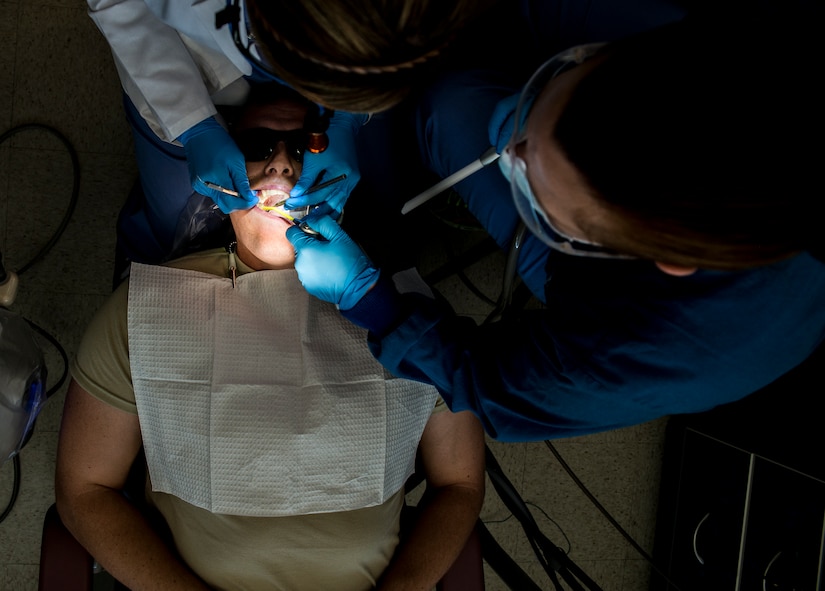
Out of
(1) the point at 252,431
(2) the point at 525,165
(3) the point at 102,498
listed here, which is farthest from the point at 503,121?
(3) the point at 102,498

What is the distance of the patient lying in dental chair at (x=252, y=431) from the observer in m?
1.37

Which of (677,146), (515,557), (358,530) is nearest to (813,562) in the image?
(515,557)

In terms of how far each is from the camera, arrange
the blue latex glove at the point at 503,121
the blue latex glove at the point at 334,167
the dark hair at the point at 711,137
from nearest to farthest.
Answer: the dark hair at the point at 711,137 < the blue latex glove at the point at 503,121 < the blue latex glove at the point at 334,167

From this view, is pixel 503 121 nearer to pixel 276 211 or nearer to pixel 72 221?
pixel 276 211

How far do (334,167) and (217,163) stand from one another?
0.25 metres

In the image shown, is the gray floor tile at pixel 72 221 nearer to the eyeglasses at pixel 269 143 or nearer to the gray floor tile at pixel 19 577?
the eyeglasses at pixel 269 143

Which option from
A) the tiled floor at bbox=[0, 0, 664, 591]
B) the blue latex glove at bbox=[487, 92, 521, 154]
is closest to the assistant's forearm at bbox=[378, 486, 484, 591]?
the blue latex glove at bbox=[487, 92, 521, 154]

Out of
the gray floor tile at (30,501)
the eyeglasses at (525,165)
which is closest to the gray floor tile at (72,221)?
the gray floor tile at (30,501)

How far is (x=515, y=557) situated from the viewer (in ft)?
6.89

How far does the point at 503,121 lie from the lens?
3.98 ft

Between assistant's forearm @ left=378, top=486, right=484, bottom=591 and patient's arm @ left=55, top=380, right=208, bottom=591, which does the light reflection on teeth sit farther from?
assistant's forearm @ left=378, top=486, right=484, bottom=591

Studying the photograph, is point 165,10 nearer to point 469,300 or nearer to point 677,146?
point 677,146

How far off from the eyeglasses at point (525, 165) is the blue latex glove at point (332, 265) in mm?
383

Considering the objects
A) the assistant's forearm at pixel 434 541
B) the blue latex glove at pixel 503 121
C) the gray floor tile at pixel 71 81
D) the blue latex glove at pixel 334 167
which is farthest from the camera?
the gray floor tile at pixel 71 81
